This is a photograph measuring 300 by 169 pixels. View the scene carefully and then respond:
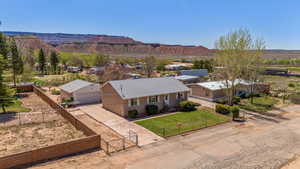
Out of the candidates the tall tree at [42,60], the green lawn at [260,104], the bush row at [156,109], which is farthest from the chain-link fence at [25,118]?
the tall tree at [42,60]

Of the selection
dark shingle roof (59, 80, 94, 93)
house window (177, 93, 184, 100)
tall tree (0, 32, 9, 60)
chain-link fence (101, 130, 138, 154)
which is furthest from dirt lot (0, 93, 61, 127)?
tall tree (0, 32, 9, 60)

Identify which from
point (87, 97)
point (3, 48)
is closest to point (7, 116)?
point (87, 97)

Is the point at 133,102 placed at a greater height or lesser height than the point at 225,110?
greater

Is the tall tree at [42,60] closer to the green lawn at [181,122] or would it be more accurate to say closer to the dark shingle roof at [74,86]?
the dark shingle roof at [74,86]

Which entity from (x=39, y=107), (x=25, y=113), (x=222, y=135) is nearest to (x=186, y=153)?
(x=222, y=135)

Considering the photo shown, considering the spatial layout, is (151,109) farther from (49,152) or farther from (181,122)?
(49,152)

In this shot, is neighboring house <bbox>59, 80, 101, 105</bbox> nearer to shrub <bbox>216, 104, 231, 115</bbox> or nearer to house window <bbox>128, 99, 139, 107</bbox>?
house window <bbox>128, 99, 139, 107</bbox>
